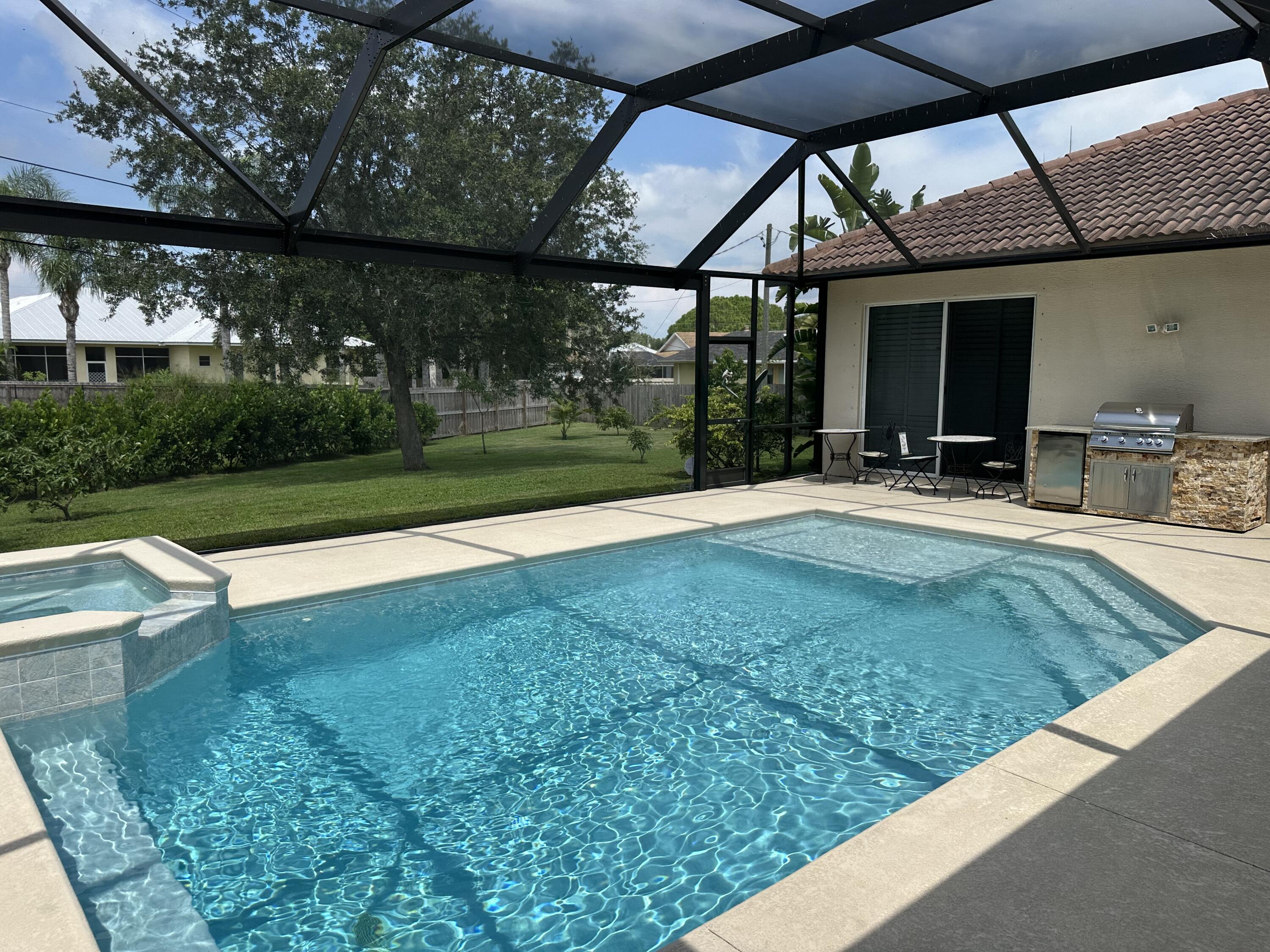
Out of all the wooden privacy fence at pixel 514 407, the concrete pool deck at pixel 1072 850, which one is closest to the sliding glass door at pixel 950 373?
the wooden privacy fence at pixel 514 407

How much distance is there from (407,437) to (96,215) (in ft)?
34.6

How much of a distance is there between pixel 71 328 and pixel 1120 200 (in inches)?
965

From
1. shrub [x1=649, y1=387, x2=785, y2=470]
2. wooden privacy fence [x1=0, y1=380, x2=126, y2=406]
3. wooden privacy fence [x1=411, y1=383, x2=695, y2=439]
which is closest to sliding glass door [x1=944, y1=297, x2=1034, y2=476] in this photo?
shrub [x1=649, y1=387, x2=785, y2=470]

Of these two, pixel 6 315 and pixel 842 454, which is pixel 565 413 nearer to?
pixel 842 454

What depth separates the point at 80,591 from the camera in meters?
6.27

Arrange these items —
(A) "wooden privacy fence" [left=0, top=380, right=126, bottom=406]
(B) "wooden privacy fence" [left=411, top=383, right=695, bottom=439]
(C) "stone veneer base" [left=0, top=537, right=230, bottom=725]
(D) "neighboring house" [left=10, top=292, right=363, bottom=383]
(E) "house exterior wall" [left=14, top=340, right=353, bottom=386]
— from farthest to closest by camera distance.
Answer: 1. (D) "neighboring house" [left=10, top=292, right=363, bottom=383]
2. (E) "house exterior wall" [left=14, top=340, right=353, bottom=386]
3. (B) "wooden privacy fence" [left=411, top=383, right=695, bottom=439]
4. (A) "wooden privacy fence" [left=0, top=380, right=126, bottom=406]
5. (C) "stone veneer base" [left=0, top=537, right=230, bottom=725]

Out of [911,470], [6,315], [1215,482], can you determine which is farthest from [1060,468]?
[6,315]

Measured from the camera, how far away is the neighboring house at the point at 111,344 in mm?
23984

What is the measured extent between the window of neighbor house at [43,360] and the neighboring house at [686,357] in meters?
17.0

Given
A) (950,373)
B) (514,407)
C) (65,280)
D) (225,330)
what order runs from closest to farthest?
(950,373) < (225,330) < (65,280) < (514,407)

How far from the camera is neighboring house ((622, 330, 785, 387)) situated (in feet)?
67.4

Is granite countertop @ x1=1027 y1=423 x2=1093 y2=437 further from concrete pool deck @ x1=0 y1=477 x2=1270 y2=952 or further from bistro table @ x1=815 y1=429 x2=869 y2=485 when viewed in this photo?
concrete pool deck @ x1=0 y1=477 x2=1270 y2=952

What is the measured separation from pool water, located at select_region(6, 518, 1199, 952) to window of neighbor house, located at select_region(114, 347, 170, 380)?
22252 millimetres

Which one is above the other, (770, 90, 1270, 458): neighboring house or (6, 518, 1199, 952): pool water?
(770, 90, 1270, 458): neighboring house
